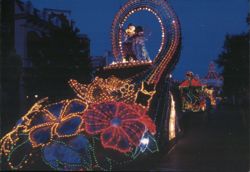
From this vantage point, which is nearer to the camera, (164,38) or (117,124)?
(117,124)

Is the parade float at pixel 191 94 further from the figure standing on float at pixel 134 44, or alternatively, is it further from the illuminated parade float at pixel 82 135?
the illuminated parade float at pixel 82 135

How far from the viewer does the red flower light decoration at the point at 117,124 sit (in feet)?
42.7

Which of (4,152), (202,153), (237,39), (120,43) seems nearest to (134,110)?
(4,152)

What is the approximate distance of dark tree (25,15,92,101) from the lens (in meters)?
27.7

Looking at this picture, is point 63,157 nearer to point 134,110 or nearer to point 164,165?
point 134,110

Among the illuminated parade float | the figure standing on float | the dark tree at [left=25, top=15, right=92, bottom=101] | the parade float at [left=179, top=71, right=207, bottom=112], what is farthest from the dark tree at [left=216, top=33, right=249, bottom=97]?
the illuminated parade float

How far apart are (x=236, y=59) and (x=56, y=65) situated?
872 inches

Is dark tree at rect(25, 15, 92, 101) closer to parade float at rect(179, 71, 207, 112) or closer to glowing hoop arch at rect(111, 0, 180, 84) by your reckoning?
glowing hoop arch at rect(111, 0, 180, 84)

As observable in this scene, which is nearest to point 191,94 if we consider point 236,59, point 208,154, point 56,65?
point 236,59

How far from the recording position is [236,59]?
1813 inches

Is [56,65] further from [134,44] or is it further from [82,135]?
[82,135]

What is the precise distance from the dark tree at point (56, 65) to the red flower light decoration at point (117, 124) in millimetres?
14257

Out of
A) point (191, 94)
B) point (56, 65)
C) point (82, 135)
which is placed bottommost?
point (82, 135)

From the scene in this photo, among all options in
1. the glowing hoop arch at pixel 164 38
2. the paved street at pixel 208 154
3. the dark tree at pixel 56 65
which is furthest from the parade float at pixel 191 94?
the glowing hoop arch at pixel 164 38
